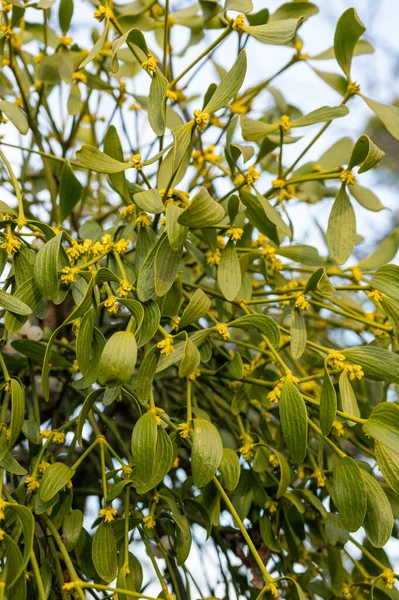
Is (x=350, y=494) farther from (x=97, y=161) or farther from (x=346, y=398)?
(x=97, y=161)

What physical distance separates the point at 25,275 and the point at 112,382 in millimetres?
131

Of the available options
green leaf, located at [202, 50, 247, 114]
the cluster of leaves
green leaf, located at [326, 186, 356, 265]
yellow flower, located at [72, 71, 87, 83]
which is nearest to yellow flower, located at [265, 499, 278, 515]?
the cluster of leaves

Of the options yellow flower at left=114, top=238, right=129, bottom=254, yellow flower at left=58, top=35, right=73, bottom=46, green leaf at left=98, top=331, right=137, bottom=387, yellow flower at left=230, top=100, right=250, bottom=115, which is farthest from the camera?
yellow flower at left=230, top=100, right=250, bottom=115

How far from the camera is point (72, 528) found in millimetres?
459

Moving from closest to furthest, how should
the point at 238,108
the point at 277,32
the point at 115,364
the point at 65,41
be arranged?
1. the point at 115,364
2. the point at 277,32
3. the point at 65,41
4. the point at 238,108

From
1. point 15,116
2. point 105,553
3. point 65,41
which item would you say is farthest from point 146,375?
point 65,41

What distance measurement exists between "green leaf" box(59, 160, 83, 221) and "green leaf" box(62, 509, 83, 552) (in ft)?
0.75

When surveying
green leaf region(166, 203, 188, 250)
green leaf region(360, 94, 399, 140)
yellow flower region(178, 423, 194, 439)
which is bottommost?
yellow flower region(178, 423, 194, 439)

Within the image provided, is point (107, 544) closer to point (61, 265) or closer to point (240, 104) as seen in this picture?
point (61, 265)

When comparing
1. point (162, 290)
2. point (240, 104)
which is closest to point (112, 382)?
point (162, 290)

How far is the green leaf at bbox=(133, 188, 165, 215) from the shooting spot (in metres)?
0.43

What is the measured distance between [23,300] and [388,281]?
0.24 meters

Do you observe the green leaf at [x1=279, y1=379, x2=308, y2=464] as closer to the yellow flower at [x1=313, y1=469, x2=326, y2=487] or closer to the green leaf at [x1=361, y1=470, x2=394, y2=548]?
the green leaf at [x1=361, y1=470, x2=394, y2=548]

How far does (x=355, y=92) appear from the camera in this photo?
580mm
